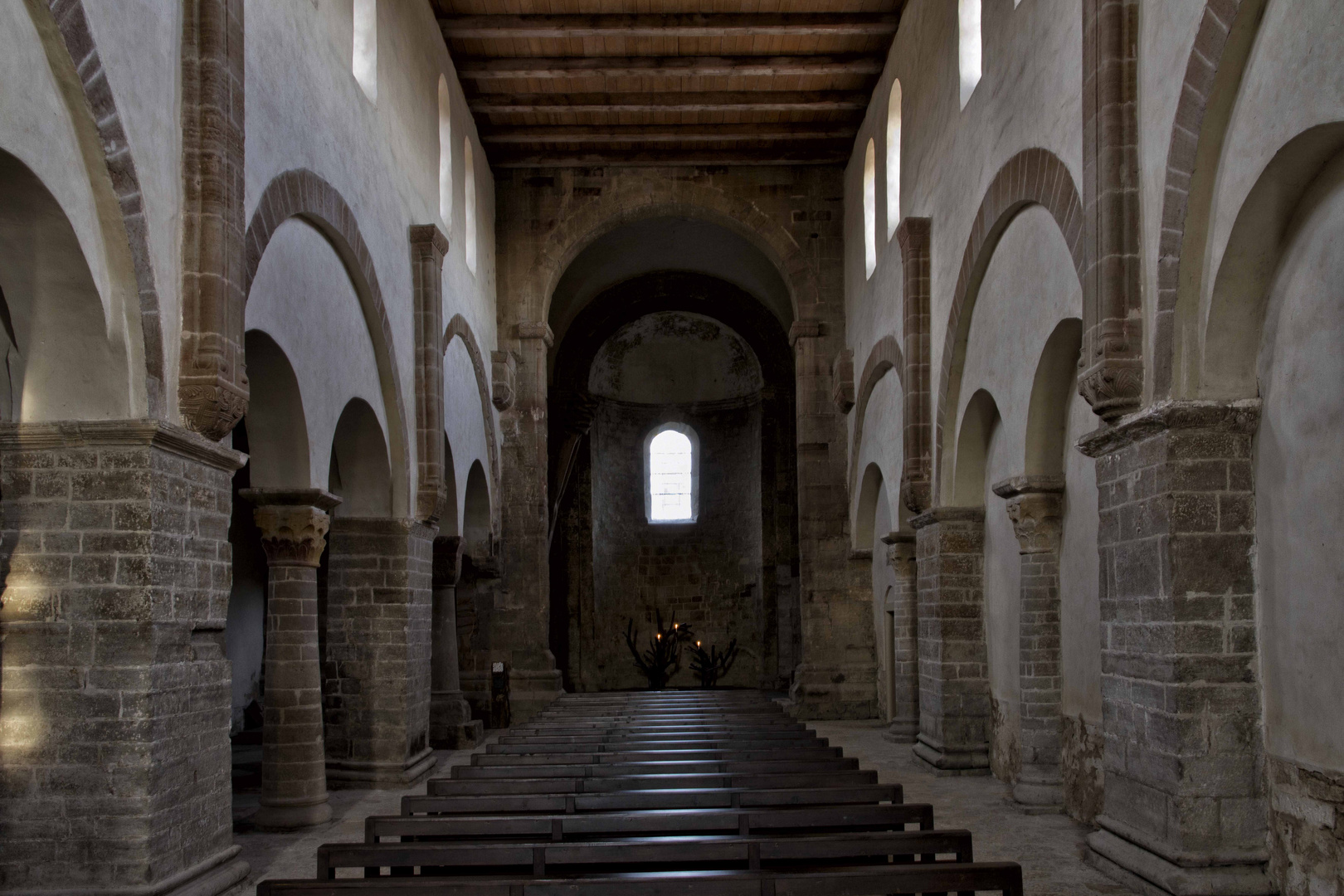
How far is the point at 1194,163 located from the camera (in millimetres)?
6383

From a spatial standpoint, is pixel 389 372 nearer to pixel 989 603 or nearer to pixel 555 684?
pixel 989 603

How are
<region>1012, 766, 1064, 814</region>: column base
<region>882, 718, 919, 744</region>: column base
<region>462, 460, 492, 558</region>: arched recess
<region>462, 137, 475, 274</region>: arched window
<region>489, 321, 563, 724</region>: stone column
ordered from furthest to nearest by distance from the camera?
<region>489, 321, 563, 724</region>: stone column < <region>462, 460, 492, 558</region>: arched recess < <region>462, 137, 475, 274</region>: arched window < <region>882, 718, 919, 744</region>: column base < <region>1012, 766, 1064, 814</region>: column base

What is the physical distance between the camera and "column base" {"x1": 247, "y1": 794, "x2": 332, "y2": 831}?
30.4ft

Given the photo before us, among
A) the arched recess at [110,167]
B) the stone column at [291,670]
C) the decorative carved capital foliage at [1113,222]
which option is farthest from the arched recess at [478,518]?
the decorative carved capital foliage at [1113,222]

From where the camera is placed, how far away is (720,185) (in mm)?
18734

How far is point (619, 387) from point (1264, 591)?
20428 mm

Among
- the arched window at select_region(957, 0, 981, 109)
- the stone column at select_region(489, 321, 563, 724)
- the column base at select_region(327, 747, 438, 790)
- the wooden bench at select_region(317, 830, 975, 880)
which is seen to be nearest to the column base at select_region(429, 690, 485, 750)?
the column base at select_region(327, 747, 438, 790)

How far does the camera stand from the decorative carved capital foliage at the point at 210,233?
6836 millimetres

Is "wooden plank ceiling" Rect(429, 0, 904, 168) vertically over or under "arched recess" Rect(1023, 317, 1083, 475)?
over

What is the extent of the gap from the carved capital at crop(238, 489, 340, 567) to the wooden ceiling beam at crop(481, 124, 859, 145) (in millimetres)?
9538

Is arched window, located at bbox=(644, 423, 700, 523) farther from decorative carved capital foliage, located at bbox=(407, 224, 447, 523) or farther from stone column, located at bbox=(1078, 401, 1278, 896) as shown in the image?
stone column, located at bbox=(1078, 401, 1278, 896)

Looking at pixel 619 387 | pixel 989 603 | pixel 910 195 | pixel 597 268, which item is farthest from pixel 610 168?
pixel 989 603

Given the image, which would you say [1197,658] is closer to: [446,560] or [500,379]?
[446,560]

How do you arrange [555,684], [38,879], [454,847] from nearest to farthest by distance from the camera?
[454,847] < [38,879] < [555,684]
